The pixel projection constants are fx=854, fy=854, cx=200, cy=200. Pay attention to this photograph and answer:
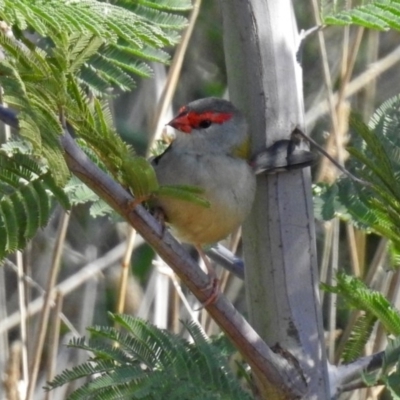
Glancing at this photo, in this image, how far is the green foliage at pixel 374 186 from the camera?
4.88ft

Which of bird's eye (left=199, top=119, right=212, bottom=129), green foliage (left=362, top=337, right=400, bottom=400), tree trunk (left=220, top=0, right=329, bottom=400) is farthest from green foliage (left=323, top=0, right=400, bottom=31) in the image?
green foliage (left=362, top=337, right=400, bottom=400)

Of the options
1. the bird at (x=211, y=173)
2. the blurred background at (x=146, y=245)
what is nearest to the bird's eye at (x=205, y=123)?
the bird at (x=211, y=173)

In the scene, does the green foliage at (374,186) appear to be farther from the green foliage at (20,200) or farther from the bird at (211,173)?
the green foliage at (20,200)

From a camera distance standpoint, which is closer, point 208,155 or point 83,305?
point 208,155

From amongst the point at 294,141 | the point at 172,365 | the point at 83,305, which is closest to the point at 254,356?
the point at 172,365

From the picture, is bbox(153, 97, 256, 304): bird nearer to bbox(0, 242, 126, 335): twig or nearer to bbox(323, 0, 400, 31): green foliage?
bbox(323, 0, 400, 31): green foliage

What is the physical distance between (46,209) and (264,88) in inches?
20.9

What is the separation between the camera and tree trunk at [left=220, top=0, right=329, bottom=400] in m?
1.74

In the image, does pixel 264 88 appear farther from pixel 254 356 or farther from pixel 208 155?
pixel 254 356

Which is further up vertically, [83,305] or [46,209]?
[83,305]

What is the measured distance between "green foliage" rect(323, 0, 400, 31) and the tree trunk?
0.39ft

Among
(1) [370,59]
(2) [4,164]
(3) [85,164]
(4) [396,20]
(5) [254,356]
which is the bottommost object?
(5) [254,356]

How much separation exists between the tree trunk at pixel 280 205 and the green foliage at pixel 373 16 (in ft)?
0.39

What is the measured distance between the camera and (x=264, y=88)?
5.74ft
